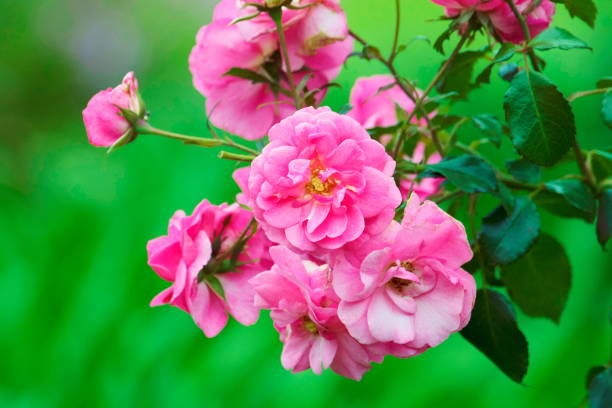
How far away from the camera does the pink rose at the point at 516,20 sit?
47cm

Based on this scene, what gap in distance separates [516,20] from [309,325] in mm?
245

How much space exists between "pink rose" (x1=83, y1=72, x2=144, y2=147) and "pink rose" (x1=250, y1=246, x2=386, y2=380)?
146 millimetres

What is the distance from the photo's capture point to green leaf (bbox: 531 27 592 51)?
44cm

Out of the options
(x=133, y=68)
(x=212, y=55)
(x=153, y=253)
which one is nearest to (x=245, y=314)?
(x=153, y=253)

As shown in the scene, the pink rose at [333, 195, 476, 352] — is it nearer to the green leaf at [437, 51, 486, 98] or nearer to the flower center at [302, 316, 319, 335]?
the flower center at [302, 316, 319, 335]

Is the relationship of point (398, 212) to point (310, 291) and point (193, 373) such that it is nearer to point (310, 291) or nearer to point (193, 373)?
point (310, 291)

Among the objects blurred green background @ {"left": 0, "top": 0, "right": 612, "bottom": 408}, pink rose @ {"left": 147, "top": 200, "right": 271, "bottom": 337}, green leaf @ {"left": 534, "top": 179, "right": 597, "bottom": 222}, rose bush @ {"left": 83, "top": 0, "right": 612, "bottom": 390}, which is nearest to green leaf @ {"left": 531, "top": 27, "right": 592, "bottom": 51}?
rose bush @ {"left": 83, "top": 0, "right": 612, "bottom": 390}

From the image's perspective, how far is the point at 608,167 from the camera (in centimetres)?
57

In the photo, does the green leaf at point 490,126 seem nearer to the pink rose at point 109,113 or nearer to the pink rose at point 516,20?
the pink rose at point 516,20

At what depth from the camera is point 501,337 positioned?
19.3 inches

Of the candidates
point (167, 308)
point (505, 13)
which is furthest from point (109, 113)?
point (167, 308)

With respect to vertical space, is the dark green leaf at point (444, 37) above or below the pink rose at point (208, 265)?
above

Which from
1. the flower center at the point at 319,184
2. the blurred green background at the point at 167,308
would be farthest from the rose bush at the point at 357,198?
the blurred green background at the point at 167,308

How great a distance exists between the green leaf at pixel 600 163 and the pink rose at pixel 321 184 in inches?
10.6
